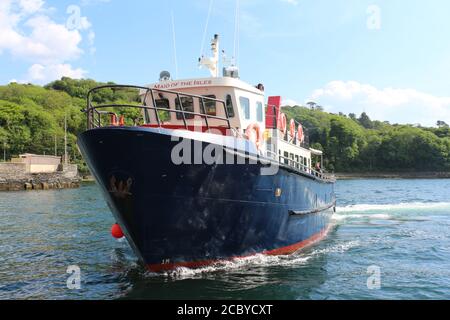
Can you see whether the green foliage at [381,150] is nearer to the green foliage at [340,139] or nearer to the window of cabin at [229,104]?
the green foliage at [340,139]

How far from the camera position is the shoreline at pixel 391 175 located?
336ft

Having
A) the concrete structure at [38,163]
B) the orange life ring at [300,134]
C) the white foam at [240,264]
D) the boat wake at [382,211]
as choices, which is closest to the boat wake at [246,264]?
the white foam at [240,264]

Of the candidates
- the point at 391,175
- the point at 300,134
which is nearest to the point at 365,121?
the point at 391,175

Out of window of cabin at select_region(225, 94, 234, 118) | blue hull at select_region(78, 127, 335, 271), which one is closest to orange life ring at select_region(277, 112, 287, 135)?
window of cabin at select_region(225, 94, 234, 118)

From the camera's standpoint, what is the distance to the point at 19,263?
39.7 feet

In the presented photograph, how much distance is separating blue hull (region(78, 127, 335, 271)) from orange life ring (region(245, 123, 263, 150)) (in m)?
1.14

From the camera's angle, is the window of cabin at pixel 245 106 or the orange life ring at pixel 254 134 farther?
the window of cabin at pixel 245 106

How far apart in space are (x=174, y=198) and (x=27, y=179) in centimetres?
5109

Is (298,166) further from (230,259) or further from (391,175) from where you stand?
(391,175)

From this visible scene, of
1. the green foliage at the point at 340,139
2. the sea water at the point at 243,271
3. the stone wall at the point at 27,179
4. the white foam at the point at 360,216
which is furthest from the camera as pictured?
the green foliage at the point at 340,139

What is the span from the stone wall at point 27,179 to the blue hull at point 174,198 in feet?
158

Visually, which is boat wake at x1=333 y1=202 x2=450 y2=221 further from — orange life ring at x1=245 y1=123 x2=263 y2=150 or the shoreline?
the shoreline

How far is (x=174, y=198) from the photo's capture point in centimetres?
924

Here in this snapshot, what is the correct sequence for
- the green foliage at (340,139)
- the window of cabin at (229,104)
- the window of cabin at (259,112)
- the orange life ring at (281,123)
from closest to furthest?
the window of cabin at (229,104)
the window of cabin at (259,112)
the orange life ring at (281,123)
the green foliage at (340,139)
